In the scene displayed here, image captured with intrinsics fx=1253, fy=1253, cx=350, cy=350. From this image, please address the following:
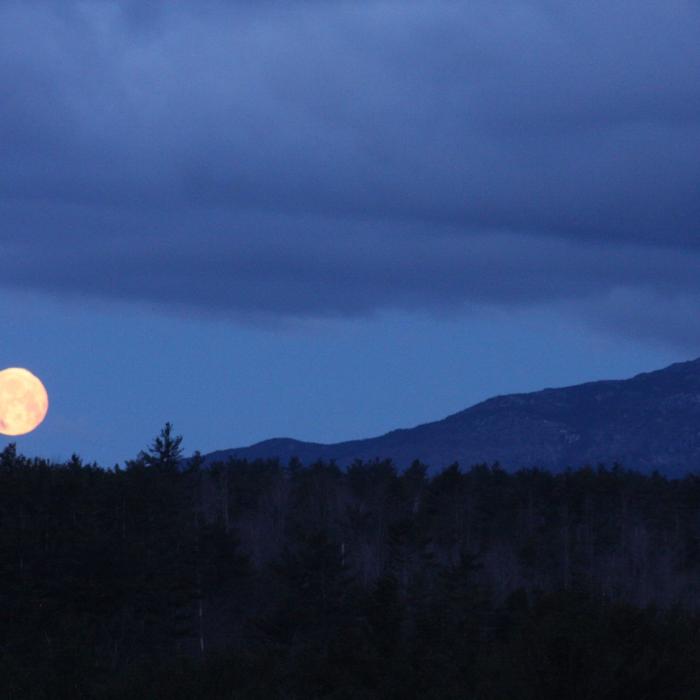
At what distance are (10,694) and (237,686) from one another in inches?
128

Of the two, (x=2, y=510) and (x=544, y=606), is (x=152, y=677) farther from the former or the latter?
(x=2, y=510)

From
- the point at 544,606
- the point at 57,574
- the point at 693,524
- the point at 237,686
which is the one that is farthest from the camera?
the point at 693,524

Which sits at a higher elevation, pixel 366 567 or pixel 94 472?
pixel 94 472

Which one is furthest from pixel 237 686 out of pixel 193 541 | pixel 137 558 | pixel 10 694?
pixel 193 541

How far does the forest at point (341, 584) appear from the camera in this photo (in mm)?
16344

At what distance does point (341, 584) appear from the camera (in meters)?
57.0

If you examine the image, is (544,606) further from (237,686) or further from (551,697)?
(237,686)

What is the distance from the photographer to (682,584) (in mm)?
105188

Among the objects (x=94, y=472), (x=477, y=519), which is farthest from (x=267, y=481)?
(x=94, y=472)

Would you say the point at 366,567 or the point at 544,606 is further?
the point at 366,567

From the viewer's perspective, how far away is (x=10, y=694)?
18.0m

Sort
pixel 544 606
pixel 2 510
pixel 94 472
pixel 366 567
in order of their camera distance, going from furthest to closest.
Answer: pixel 366 567 → pixel 94 472 → pixel 2 510 → pixel 544 606

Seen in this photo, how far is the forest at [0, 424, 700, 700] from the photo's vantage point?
53.6ft

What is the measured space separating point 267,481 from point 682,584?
44.5m
